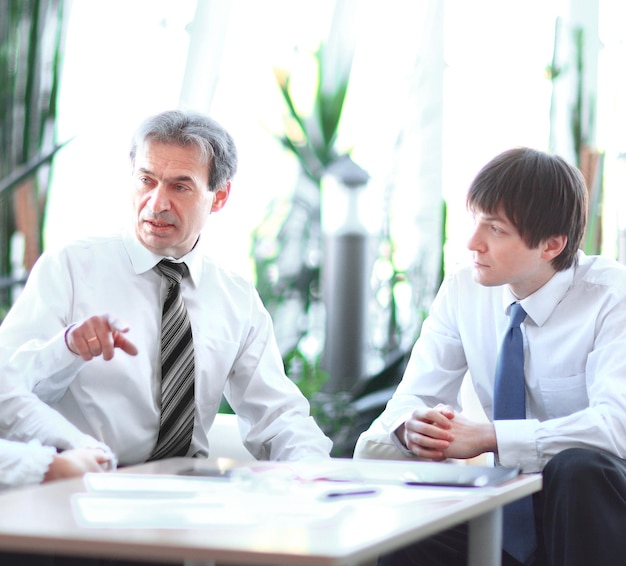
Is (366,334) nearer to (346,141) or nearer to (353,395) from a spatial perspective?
(353,395)

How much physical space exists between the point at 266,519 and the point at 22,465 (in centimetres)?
67

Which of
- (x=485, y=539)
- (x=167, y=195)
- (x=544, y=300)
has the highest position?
(x=167, y=195)

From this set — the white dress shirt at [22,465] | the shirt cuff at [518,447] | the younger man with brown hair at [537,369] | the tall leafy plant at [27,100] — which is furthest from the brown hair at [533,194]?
the tall leafy plant at [27,100]

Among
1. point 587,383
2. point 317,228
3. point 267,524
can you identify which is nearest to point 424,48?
point 317,228

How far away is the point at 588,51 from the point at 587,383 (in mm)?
2170

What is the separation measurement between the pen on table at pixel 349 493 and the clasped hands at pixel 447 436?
658 millimetres

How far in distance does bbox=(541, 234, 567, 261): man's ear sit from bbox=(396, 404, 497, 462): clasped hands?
50cm

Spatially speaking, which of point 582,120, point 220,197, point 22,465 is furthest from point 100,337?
point 582,120

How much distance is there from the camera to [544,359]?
241 centimetres

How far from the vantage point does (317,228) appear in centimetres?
441

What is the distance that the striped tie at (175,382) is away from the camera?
2.32 metres

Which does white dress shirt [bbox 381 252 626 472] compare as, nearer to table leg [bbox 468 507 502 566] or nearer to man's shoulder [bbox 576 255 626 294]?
man's shoulder [bbox 576 255 626 294]

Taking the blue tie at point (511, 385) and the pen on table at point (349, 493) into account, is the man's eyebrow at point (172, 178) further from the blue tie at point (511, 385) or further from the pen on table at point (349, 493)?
the pen on table at point (349, 493)

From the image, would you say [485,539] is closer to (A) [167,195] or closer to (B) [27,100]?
(A) [167,195]
